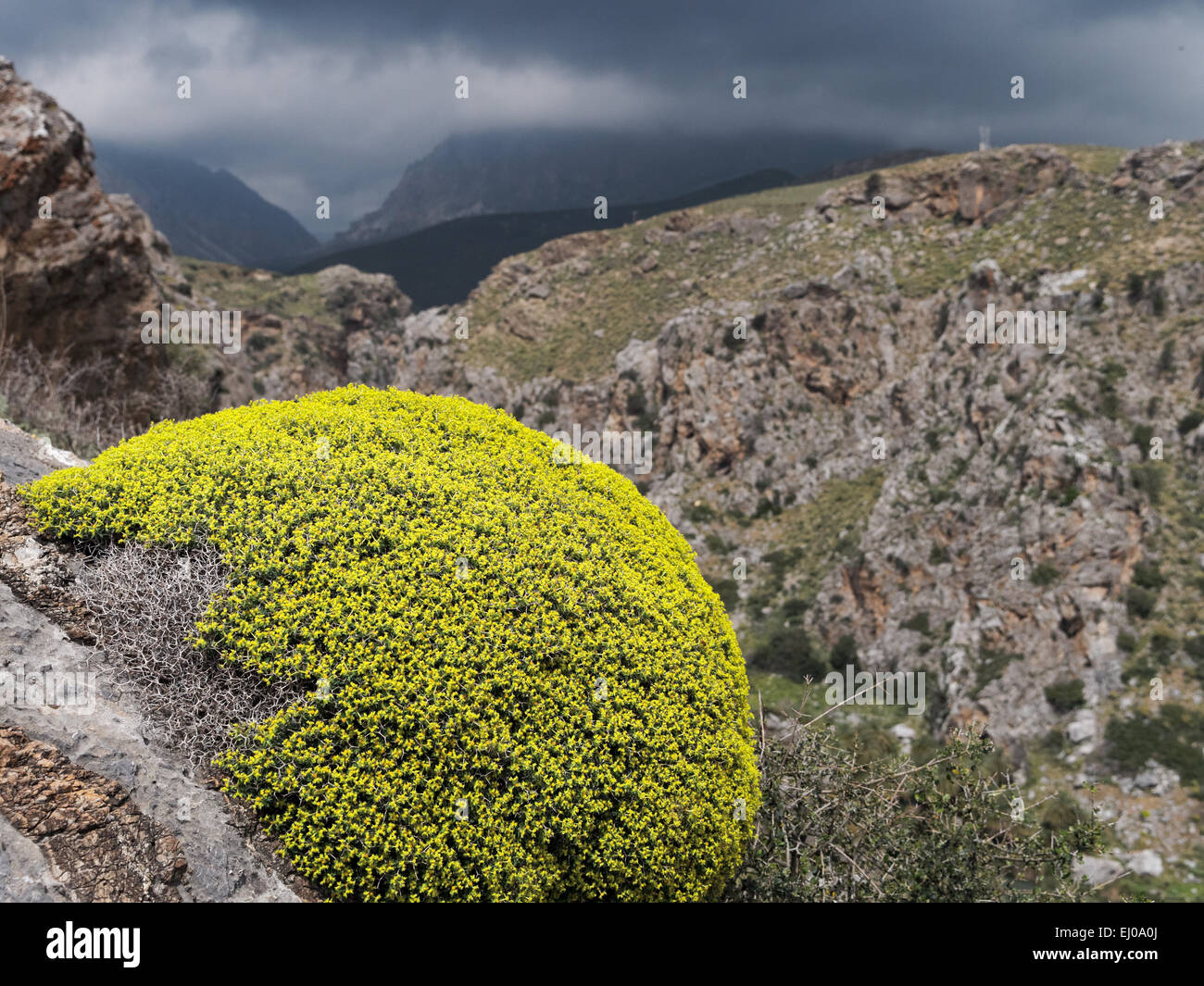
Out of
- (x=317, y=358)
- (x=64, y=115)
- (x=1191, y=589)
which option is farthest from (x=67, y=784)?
(x=317, y=358)

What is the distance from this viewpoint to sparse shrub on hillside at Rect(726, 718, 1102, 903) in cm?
569

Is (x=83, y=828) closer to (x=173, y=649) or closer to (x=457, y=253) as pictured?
(x=173, y=649)

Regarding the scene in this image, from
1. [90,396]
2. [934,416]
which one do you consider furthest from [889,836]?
[934,416]

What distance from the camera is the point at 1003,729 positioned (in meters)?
36.2

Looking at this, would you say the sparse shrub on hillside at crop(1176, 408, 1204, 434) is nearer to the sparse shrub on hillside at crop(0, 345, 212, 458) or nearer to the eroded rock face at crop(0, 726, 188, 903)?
the sparse shrub on hillside at crop(0, 345, 212, 458)

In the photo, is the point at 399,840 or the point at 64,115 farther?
the point at 64,115

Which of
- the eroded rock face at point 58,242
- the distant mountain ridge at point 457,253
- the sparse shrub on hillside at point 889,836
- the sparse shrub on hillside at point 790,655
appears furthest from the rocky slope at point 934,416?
the distant mountain ridge at point 457,253

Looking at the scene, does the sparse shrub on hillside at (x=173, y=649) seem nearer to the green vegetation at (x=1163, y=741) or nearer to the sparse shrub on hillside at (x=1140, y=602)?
the green vegetation at (x=1163, y=741)

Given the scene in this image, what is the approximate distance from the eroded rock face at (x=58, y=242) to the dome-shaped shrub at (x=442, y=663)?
881 centimetres

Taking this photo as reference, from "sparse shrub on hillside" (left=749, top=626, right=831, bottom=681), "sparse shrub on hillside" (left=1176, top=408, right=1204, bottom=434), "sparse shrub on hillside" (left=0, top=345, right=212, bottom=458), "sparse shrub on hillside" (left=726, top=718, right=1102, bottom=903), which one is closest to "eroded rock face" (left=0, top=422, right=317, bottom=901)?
"sparse shrub on hillside" (left=726, top=718, right=1102, bottom=903)

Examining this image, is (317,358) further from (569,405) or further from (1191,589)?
(1191,589)
